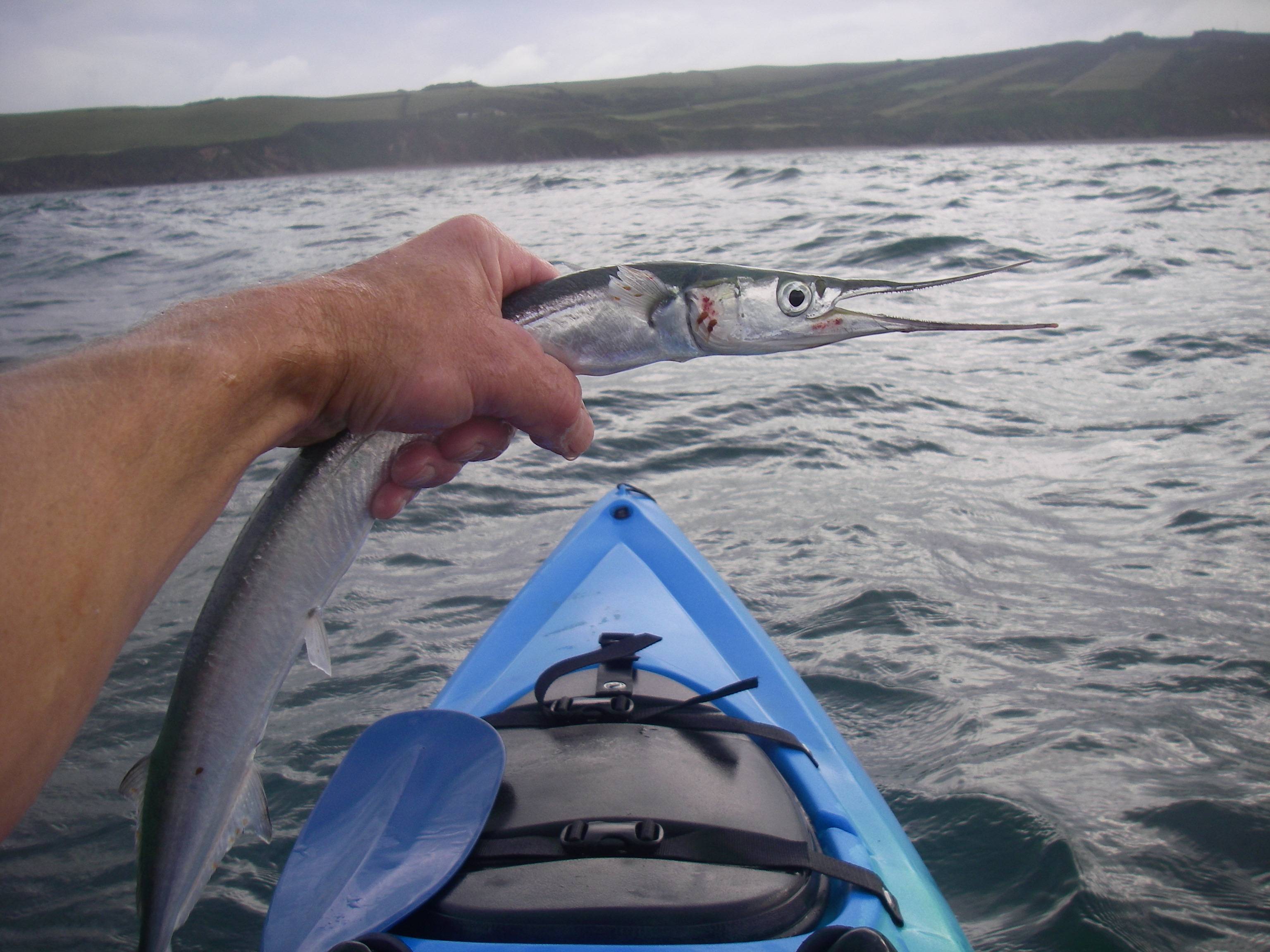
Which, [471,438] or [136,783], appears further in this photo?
[471,438]

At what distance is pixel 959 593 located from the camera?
490 cm

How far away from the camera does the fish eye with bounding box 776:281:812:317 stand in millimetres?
1613

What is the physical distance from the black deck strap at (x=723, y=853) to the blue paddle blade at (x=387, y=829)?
0.29 ft

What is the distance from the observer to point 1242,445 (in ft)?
21.4

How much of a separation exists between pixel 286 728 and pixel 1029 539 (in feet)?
14.8

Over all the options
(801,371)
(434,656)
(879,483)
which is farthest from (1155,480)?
(434,656)

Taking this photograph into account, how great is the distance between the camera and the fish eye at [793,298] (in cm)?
161

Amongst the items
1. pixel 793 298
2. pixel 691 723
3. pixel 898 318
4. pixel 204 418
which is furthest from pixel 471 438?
pixel 691 723

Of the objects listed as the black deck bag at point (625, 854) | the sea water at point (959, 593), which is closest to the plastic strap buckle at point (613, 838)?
the black deck bag at point (625, 854)

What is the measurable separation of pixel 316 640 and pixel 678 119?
75032 millimetres

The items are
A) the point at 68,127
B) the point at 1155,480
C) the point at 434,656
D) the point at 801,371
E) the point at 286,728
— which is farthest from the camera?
the point at 68,127

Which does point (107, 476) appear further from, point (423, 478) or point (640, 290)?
point (640, 290)

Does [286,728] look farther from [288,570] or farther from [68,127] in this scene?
[68,127]

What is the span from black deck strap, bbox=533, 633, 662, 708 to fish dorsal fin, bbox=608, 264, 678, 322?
1376mm
